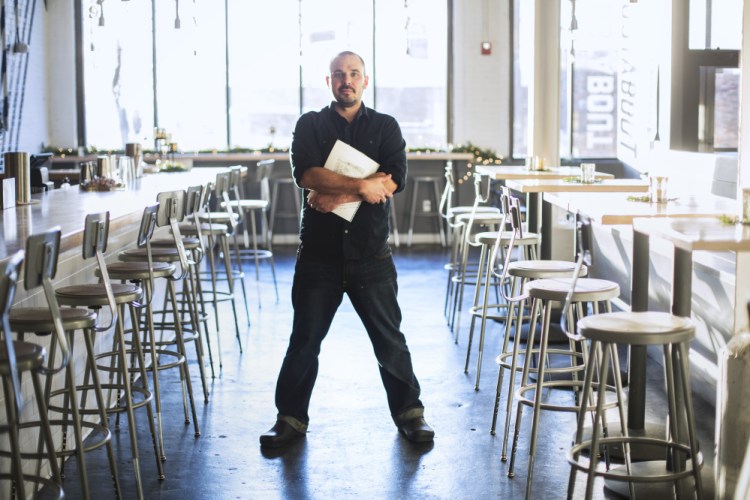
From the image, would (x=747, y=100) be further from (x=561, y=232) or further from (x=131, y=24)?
(x=131, y=24)

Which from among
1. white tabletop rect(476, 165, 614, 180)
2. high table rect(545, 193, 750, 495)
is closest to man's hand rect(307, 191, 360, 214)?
high table rect(545, 193, 750, 495)

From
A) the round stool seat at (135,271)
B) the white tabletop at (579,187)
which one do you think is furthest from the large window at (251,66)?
the round stool seat at (135,271)

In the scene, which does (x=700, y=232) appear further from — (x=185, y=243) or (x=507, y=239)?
(x=185, y=243)

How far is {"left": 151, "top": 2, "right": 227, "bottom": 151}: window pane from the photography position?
39.0 feet

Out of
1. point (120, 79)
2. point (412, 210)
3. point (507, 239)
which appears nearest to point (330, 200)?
point (507, 239)

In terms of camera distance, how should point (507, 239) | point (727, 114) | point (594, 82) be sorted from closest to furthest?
point (507, 239) → point (727, 114) → point (594, 82)

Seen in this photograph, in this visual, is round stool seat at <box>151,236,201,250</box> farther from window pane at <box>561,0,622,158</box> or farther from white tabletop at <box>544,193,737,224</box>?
window pane at <box>561,0,622,158</box>

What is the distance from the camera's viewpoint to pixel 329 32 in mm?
12016

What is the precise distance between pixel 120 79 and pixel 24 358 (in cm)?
983

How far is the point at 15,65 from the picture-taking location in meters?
10.5

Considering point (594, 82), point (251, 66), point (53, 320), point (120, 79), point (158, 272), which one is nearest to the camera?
point (53, 320)

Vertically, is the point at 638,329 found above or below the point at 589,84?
below

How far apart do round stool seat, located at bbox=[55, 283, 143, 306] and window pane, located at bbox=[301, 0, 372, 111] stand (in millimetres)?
8546

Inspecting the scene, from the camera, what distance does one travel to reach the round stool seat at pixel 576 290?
3490mm
